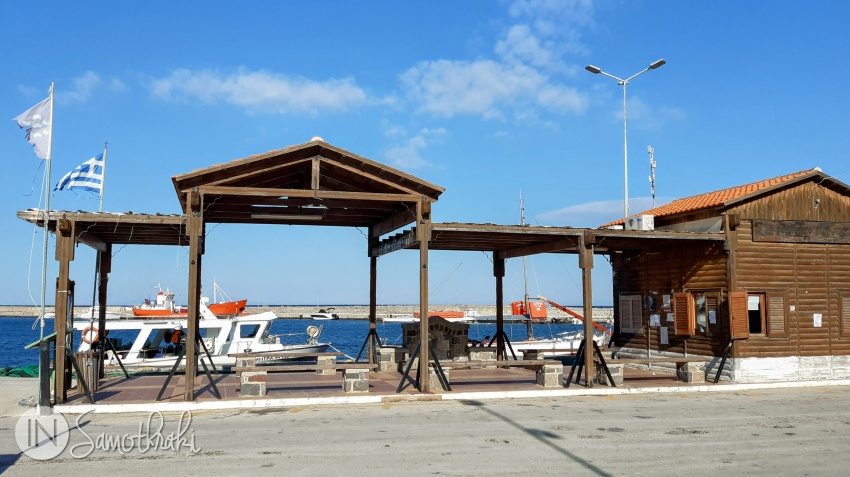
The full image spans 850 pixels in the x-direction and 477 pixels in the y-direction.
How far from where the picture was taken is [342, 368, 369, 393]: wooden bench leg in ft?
51.2

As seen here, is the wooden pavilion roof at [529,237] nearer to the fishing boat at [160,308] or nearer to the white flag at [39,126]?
the white flag at [39,126]

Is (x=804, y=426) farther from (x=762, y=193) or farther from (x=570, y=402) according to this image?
(x=762, y=193)

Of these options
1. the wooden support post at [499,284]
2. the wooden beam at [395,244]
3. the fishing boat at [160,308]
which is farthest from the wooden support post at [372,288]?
the fishing boat at [160,308]

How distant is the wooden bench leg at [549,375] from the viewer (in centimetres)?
1667

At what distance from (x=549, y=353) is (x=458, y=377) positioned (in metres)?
15.8

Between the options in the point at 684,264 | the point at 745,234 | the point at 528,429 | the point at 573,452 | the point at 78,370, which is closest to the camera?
the point at 573,452

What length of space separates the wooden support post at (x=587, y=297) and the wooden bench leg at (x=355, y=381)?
17.5 feet

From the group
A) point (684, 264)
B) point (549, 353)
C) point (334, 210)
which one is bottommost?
point (549, 353)

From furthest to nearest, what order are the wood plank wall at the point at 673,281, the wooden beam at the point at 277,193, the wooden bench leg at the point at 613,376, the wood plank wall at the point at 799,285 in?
the wood plank wall at the point at 673,281 → the wood plank wall at the point at 799,285 → the wooden bench leg at the point at 613,376 → the wooden beam at the point at 277,193

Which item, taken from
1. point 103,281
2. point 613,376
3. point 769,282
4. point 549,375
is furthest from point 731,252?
point 103,281

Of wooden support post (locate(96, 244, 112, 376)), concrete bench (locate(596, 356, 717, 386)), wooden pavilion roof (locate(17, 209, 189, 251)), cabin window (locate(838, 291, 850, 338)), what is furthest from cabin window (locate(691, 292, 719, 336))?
wooden support post (locate(96, 244, 112, 376))

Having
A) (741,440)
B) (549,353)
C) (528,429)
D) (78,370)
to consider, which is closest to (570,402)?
(528,429)

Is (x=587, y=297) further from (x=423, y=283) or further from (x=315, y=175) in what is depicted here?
(x=315, y=175)

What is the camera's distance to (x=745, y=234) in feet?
59.3
